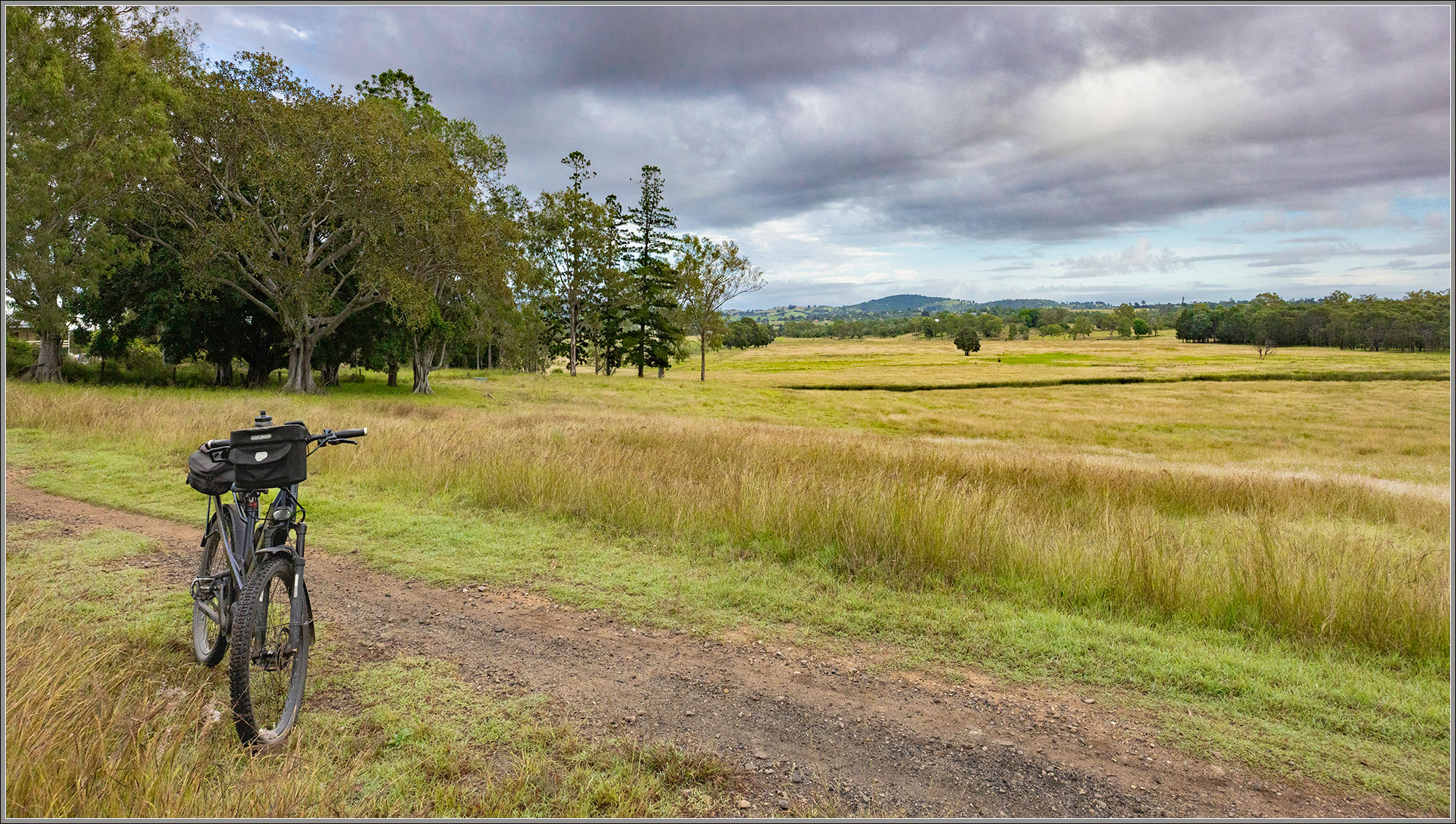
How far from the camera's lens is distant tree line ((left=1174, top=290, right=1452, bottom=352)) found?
52719 millimetres

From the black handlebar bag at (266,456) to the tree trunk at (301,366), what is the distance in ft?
96.9

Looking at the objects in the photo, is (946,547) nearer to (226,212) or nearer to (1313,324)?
(226,212)

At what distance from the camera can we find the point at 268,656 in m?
4.20

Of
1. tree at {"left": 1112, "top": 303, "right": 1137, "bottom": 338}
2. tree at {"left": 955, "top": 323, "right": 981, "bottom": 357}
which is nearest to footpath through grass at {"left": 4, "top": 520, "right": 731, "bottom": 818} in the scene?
tree at {"left": 955, "top": 323, "right": 981, "bottom": 357}

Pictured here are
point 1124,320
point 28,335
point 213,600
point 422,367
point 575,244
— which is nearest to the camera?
point 213,600

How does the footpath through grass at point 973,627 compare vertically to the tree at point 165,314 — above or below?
below

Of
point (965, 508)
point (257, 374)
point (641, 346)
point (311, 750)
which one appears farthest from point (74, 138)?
point (641, 346)

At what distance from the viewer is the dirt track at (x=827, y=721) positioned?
3744 mm

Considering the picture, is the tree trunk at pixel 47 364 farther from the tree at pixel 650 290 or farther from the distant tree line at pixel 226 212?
the tree at pixel 650 290

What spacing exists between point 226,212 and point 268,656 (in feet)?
104

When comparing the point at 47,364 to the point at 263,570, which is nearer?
the point at 263,570

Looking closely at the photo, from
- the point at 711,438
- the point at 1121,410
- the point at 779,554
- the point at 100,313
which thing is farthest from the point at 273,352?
the point at 1121,410

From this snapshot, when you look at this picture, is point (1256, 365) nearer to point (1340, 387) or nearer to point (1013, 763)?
point (1340, 387)

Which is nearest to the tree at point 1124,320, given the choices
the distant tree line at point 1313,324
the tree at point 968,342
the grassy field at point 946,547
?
the distant tree line at point 1313,324
